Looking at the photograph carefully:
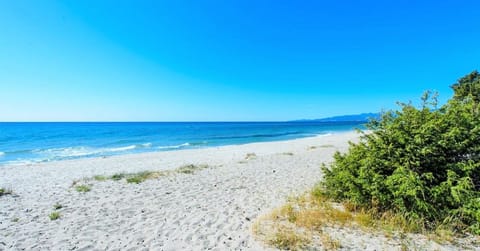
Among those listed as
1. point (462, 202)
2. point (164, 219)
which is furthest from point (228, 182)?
point (462, 202)

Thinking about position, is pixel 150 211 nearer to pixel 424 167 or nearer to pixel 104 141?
pixel 424 167

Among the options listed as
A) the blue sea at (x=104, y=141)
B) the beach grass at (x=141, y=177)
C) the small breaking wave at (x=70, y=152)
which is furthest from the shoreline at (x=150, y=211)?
the blue sea at (x=104, y=141)

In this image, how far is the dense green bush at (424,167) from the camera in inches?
174

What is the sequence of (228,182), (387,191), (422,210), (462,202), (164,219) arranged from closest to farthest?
(462,202) < (422,210) < (387,191) < (164,219) < (228,182)

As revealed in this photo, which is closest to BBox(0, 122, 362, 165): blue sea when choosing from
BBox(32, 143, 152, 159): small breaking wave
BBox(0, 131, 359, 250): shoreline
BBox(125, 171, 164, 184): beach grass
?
BBox(32, 143, 152, 159): small breaking wave

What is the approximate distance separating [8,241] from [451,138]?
864 cm

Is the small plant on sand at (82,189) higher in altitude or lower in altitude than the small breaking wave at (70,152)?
higher

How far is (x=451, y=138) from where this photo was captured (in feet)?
15.2

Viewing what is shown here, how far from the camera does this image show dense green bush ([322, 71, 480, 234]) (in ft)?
14.5

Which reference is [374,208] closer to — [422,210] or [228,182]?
Result: [422,210]

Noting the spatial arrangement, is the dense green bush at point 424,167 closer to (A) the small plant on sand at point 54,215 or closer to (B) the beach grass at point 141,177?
(A) the small plant on sand at point 54,215

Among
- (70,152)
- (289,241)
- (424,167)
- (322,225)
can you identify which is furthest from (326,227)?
(70,152)

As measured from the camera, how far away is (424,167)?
486 centimetres

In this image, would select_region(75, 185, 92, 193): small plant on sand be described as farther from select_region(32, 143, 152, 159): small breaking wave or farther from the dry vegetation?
select_region(32, 143, 152, 159): small breaking wave
